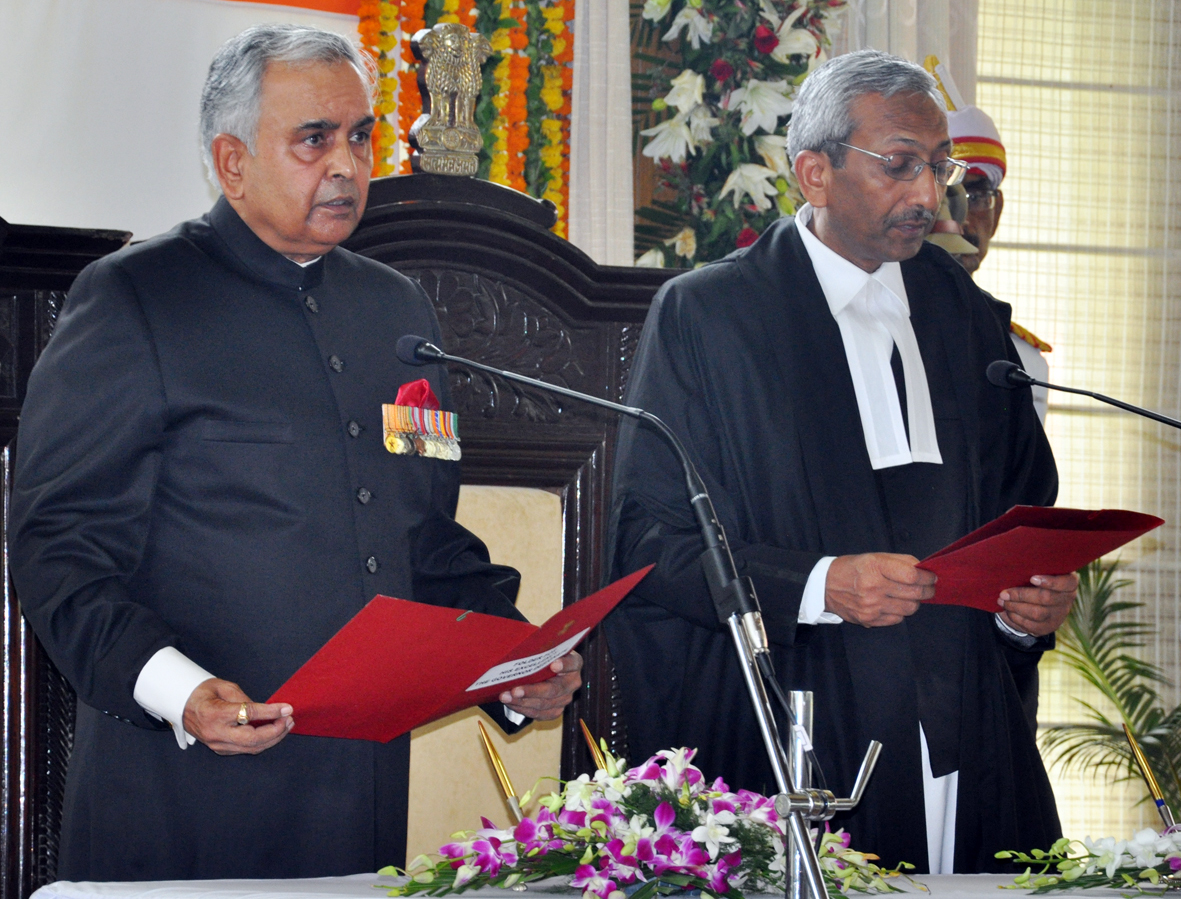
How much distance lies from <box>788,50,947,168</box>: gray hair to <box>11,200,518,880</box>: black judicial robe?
0.91 metres

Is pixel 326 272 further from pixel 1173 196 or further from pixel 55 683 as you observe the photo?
pixel 1173 196

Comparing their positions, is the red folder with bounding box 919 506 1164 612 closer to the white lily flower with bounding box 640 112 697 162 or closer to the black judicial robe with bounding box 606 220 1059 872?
the black judicial robe with bounding box 606 220 1059 872

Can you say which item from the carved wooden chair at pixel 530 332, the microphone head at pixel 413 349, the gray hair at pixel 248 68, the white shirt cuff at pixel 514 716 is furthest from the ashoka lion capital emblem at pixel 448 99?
the white shirt cuff at pixel 514 716

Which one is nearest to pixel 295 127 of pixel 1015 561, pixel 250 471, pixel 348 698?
pixel 250 471

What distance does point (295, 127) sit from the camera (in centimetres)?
203

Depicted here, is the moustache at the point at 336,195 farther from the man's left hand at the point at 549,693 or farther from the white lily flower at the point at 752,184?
the white lily flower at the point at 752,184

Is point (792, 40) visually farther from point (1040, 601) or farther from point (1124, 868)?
point (1124, 868)

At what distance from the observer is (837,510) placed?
7.52 feet

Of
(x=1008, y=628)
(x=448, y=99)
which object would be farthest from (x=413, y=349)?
(x=448, y=99)

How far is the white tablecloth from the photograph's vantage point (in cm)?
143

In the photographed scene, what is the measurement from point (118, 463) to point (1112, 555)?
4.24m

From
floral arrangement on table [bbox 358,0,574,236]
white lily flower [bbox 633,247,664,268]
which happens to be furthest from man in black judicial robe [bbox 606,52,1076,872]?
floral arrangement on table [bbox 358,0,574,236]

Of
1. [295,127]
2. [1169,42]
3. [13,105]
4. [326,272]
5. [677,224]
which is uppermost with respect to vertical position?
[1169,42]

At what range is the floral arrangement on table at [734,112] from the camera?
3604 millimetres
